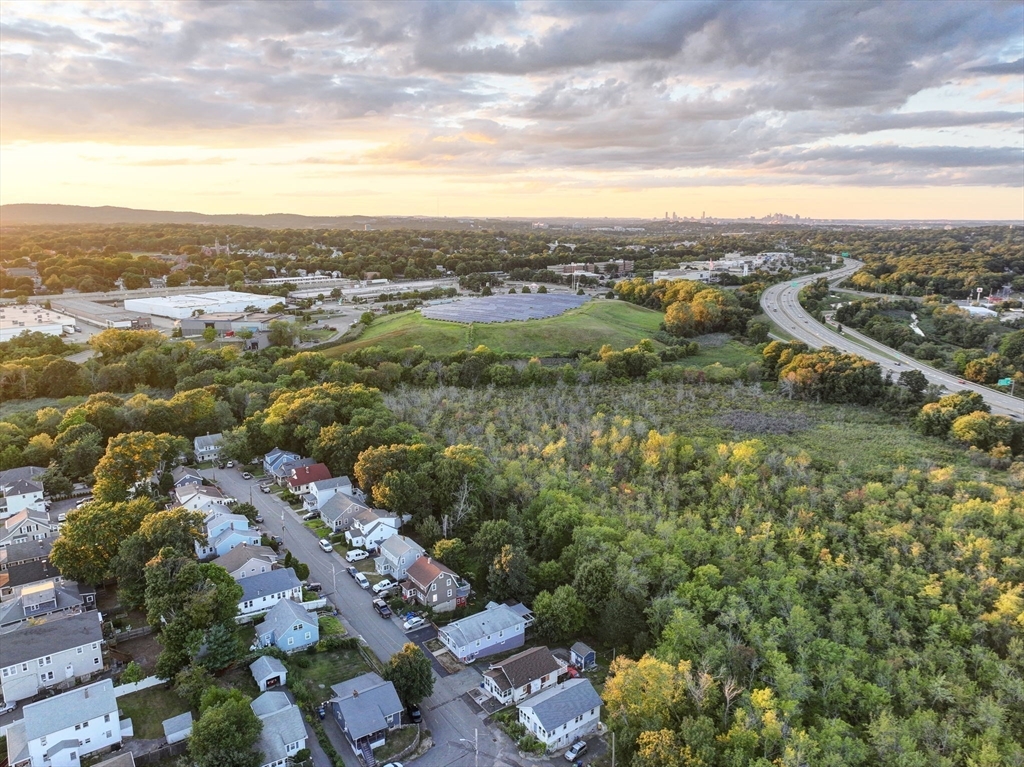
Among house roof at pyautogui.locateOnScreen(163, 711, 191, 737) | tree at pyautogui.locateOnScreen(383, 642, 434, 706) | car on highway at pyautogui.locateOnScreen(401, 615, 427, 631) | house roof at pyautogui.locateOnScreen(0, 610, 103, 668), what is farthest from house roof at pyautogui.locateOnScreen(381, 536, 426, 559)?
house roof at pyautogui.locateOnScreen(0, 610, 103, 668)

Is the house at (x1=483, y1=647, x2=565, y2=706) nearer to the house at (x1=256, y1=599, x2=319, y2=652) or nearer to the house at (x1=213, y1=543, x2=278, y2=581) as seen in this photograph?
the house at (x1=256, y1=599, x2=319, y2=652)

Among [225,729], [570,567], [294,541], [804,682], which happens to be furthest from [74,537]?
[804,682]

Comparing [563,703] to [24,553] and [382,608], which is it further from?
[24,553]

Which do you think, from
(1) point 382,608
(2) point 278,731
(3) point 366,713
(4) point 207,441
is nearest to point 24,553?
(4) point 207,441

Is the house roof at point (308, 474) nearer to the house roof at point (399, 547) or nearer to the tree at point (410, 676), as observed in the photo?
the house roof at point (399, 547)

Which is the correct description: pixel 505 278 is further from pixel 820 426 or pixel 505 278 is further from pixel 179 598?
pixel 179 598
